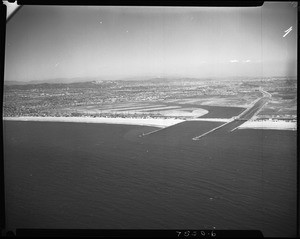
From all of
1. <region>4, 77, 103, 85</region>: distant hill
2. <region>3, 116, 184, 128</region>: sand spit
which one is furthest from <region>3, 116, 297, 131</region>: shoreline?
<region>4, 77, 103, 85</region>: distant hill

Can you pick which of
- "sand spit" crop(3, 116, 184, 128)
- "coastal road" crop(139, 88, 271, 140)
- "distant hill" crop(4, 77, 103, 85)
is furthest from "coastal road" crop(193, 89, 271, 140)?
"distant hill" crop(4, 77, 103, 85)

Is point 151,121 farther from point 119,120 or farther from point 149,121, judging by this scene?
point 119,120

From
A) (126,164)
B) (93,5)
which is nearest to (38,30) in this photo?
(93,5)

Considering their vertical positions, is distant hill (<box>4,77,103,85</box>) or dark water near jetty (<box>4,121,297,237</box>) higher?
distant hill (<box>4,77,103,85</box>)

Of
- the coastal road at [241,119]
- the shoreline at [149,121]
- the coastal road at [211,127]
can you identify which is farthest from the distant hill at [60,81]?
the coastal road at [241,119]

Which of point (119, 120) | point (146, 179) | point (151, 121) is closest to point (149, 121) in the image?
point (151, 121)

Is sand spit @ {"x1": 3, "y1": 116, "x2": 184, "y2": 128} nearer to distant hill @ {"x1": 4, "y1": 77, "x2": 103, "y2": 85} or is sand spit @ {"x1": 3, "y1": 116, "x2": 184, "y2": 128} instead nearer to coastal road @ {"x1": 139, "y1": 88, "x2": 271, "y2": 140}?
coastal road @ {"x1": 139, "y1": 88, "x2": 271, "y2": 140}

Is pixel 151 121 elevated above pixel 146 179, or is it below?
above

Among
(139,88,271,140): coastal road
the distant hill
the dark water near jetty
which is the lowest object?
the dark water near jetty
